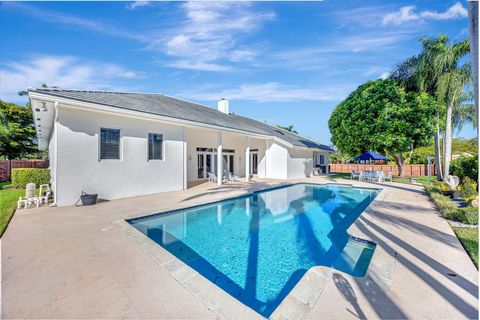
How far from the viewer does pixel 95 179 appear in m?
9.43

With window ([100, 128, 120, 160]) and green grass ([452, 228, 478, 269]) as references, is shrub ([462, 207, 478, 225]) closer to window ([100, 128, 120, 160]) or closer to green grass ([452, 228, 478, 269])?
green grass ([452, 228, 478, 269])

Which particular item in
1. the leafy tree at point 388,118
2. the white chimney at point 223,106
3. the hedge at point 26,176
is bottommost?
the hedge at point 26,176

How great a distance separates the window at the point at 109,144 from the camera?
31.8 ft

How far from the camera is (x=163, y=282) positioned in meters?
3.39

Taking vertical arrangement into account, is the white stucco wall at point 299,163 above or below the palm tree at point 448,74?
below

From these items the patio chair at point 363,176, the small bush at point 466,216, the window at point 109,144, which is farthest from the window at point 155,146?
the patio chair at point 363,176

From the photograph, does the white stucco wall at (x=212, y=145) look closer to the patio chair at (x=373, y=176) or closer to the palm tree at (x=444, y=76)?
the patio chair at (x=373, y=176)

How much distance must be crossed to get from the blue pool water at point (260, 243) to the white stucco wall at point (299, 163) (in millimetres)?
9573

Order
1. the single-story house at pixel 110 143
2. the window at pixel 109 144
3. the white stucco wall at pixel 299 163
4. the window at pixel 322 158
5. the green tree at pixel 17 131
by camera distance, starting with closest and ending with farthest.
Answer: the single-story house at pixel 110 143, the window at pixel 109 144, the white stucco wall at pixel 299 163, the green tree at pixel 17 131, the window at pixel 322 158

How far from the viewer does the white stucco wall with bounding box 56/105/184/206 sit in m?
8.68

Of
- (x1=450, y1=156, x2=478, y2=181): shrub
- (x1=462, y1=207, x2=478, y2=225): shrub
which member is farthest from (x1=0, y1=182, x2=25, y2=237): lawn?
(x1=450, y1=156, x2=478, y2=181): shrub

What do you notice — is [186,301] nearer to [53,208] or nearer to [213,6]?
[53,208]

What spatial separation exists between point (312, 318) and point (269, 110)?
2564 centimetres

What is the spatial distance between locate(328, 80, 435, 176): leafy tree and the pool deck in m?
11.9
